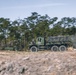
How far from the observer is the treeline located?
4400 cm

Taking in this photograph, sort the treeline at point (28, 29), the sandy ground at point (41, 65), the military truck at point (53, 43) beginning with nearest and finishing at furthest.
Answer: the sandy ground at point (41, 65)
the military truck at point (53, 43)
the treeline at point (28, 29)

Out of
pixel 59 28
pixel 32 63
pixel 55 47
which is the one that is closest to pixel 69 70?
pixel 32 63

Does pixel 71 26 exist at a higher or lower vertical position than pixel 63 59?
higher

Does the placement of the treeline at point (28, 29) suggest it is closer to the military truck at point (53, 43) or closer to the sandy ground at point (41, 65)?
the military truck at point (53, 43)

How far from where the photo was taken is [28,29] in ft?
154

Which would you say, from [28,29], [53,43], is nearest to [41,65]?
[53,43]

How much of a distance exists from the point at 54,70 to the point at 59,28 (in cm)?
3832

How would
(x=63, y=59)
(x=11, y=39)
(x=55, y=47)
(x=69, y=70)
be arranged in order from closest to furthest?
(x=69, y=70), (x=63, y=59), (x=55, y=47), (x=11, y=39)

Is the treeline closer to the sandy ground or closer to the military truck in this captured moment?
the military truck

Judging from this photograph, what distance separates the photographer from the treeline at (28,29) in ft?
144

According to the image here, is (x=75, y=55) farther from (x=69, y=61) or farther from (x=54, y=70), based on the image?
(x=54, y=70)

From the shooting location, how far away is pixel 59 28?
50531 millimetres

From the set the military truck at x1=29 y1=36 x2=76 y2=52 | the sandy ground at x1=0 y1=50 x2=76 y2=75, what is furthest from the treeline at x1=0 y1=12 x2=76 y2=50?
the sandy ground at x1=0 y1=50 x2=76 y2=75

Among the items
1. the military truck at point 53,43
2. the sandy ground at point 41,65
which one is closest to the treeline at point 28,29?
the military truck at point 53,43
